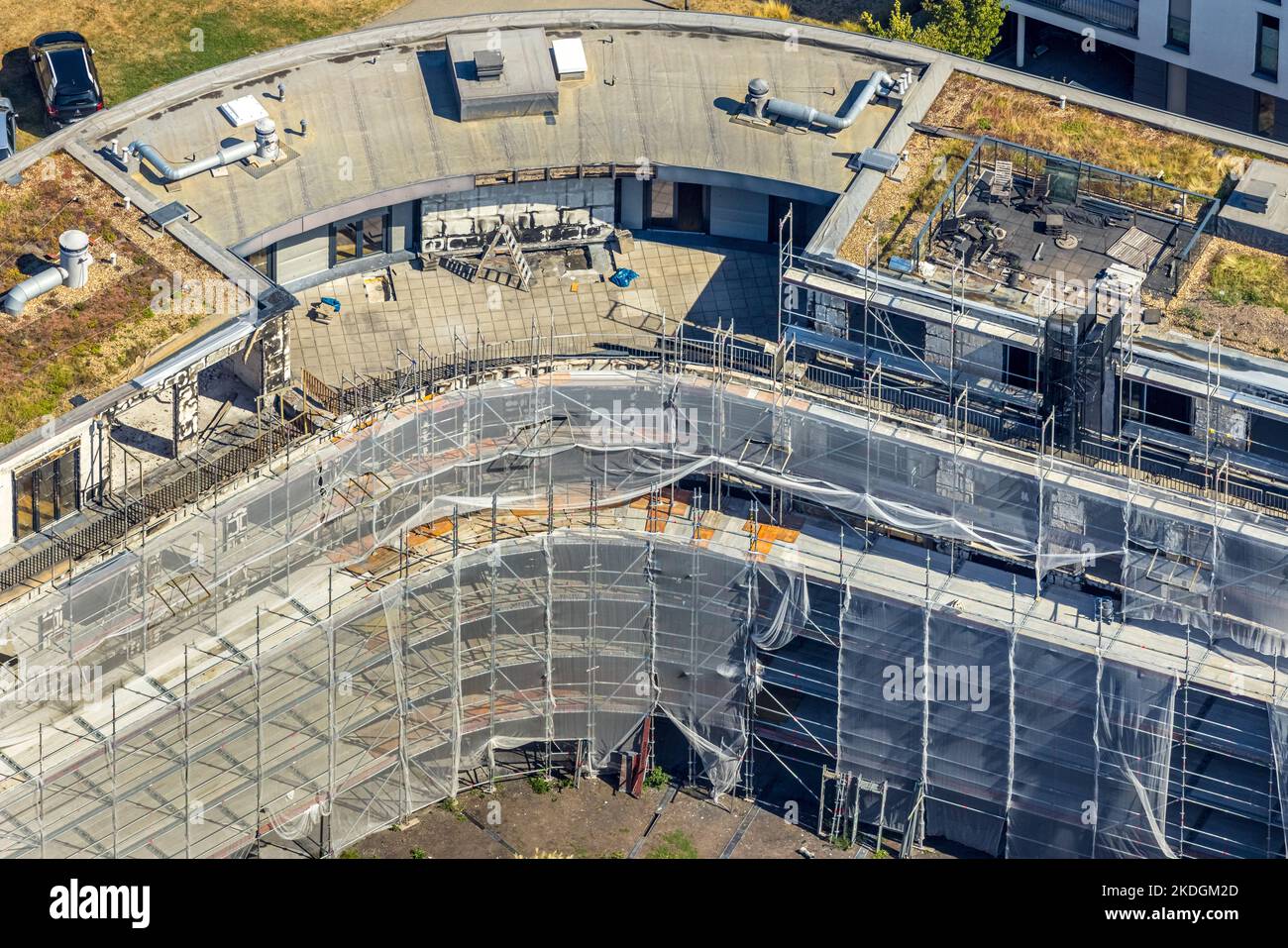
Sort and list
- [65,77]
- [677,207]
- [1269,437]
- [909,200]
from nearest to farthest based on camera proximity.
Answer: [1269,437]
[909,200]
[677,207]
[65,77]

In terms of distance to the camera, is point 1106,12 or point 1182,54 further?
point 1106,12

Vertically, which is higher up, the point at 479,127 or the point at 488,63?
the point at 488,63

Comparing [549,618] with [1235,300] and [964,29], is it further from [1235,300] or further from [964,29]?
[964,29]

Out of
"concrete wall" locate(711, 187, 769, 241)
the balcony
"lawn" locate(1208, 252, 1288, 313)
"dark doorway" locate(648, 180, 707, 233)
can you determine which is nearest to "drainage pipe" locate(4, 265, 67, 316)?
"dark doorway" locate(648, 180, 707, 233)

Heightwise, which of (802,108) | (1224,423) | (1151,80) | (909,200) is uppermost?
(1151,80)

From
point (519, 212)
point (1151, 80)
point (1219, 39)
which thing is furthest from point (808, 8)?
point (519, 212)

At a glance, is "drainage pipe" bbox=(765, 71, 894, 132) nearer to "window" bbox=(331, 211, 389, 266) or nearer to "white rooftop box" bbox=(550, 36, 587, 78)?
"white rooftop box" bbox=(550, 36, 587, 78)

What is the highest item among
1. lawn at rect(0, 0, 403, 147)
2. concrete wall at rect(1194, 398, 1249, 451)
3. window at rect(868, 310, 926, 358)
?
lawn at rect(0, 0, 403, 147)
